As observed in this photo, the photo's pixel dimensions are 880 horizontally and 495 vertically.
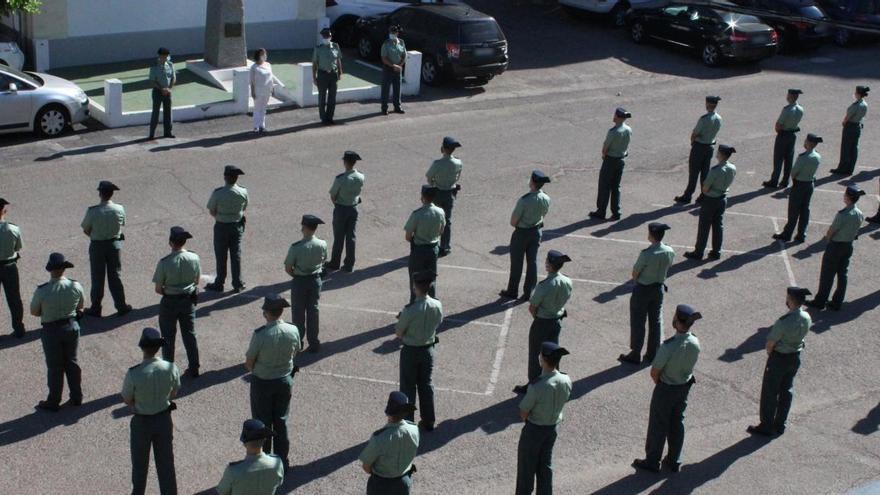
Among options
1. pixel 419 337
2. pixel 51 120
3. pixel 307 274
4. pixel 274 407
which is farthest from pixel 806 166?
pixel 51 120

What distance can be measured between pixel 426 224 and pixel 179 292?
3303 millimetres

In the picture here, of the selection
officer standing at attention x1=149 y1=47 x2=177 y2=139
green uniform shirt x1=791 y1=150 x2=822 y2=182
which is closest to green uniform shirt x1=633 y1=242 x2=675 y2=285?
green uniform shirt x1=791 y1=150 x2=822 y2=182

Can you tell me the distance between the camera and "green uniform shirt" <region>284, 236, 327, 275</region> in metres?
13.4

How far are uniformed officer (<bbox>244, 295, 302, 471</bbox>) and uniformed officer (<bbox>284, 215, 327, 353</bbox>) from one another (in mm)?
2127

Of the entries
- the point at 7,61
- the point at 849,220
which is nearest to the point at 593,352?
the point at 849,220

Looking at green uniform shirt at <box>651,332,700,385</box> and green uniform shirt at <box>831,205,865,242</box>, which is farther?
green uniform shirt at <box>831,205,865,242</box>

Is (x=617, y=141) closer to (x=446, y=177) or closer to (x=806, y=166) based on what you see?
(x=806, y=166)

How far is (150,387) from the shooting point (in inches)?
411

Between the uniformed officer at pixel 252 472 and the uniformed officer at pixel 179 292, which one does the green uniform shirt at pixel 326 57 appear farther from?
the uniformed officer at pixel 252 472

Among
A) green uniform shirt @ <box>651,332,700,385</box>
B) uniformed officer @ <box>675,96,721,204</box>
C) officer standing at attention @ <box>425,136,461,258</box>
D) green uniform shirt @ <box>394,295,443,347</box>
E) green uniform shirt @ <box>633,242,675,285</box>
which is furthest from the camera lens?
uniformed officer @ <box>675,96,721,204</box>

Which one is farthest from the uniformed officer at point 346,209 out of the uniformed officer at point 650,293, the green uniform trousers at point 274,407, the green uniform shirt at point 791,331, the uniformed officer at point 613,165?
the green uniform shirt at point 791,331

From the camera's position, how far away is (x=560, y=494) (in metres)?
11.5

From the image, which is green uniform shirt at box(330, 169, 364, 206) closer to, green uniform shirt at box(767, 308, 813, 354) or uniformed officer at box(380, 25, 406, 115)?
green uniform shirt at box(767, 308, 813, 354)

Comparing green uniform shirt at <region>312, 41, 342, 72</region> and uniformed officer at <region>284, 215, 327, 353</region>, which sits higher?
green uniform shirt at <region>312, 41, 342, 72</region>
